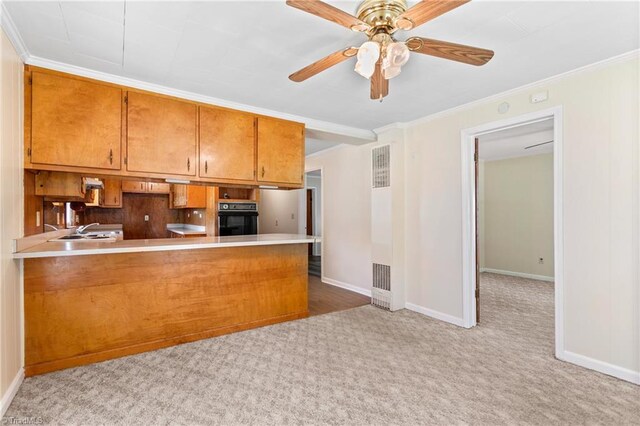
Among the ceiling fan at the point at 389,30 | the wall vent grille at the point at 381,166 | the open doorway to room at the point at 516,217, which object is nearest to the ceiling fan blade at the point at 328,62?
the ceiling fan at the point at 389,30

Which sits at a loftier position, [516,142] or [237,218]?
[516,142]

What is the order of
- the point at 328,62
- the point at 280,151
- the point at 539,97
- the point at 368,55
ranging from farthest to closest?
the point at 280,151 < the point at 539,97 < the point at 328,62 < the point at 368,55

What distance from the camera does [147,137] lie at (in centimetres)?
286

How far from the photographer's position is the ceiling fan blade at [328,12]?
1.38 metres

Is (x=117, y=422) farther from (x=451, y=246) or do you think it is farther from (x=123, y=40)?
(x=451, y=246)

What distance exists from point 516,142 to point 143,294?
5677 millimetres

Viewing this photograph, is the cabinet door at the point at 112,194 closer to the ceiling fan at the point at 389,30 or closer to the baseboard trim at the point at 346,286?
the baseboard trim at the point at 346,286

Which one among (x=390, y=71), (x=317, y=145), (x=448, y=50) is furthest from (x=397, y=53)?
(x=317, y=145)

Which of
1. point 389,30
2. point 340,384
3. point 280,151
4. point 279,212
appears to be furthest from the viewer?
point 279,212

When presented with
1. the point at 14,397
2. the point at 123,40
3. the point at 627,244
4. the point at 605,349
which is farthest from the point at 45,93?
the point at 605,349

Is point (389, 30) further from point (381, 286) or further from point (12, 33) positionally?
point (381, 286)

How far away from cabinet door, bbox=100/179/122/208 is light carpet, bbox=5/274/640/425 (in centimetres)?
400

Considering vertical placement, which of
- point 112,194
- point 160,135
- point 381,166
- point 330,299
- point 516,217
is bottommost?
point 330,299

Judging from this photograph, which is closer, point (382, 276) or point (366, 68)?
point (366, 68)
